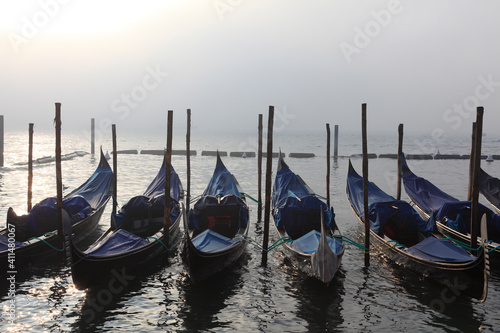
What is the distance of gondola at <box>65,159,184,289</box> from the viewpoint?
8.12m

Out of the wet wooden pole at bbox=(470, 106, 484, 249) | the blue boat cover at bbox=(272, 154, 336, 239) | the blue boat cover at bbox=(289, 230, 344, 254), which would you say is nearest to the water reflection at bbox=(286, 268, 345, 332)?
the blue boat cover at bbox=(289, 230, 344, 254)

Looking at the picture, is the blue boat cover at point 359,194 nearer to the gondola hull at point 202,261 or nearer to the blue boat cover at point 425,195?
the blue boat cover at point 425,195

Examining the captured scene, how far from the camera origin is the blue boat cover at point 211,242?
9.07 m

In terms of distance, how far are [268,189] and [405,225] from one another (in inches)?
142

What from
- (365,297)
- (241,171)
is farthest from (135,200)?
(241,171)

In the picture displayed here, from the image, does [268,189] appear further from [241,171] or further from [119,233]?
Result: [241,171]

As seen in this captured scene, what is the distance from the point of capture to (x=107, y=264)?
8.46 metres

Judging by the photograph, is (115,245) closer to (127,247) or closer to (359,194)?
(127,247)

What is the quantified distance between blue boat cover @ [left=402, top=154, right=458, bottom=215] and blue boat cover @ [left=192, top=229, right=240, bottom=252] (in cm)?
711

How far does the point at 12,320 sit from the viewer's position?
7.27 metres

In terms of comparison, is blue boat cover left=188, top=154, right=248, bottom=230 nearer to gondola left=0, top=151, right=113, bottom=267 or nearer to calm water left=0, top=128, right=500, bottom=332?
calm water left=0, top=128, right=500, bottom=332

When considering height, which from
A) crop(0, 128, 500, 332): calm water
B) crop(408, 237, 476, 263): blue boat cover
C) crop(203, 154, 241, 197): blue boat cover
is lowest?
crop(0, 128, 500, 332): calm water

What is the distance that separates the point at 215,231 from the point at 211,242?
1.82 metres

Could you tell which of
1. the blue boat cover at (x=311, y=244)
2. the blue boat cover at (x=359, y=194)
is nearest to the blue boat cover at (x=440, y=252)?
the blue boat cover at (x=311, y=244)
